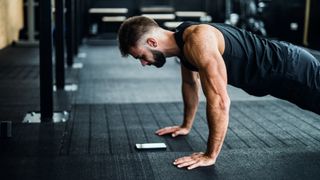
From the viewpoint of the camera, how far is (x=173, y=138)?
2752 mm

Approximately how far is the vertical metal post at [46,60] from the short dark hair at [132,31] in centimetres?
118

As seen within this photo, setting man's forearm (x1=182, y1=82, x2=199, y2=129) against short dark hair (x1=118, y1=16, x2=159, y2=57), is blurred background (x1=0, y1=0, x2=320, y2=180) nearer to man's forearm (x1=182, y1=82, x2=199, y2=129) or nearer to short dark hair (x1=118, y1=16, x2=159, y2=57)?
man's forearm (x1=182, y1=82, x2=199, y2=129)

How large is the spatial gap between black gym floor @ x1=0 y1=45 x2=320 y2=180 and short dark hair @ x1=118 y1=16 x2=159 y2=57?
59 centimetres

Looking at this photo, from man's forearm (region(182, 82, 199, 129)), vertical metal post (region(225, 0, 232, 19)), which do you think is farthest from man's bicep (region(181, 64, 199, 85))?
vertical metal post (region(225, 0, 232, 19))

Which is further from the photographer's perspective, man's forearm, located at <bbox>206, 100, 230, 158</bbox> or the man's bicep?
the man's bicep

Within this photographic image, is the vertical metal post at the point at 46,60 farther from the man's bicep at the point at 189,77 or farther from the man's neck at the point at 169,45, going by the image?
the man's neck at the point at 169,45

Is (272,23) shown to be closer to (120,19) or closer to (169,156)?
(120,19)

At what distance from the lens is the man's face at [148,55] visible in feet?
7.02

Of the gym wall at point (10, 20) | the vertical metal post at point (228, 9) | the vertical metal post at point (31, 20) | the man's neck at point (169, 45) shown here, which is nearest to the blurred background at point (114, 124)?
the man's neck at point (169, 45)

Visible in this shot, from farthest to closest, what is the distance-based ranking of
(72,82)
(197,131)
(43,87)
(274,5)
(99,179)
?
(274,5), (72,82), (43,87), (197,131), (99,179)

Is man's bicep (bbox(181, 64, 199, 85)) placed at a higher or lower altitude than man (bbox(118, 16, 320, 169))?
lower

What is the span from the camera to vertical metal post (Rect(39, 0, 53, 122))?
10.4ft

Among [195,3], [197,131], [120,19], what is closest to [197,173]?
[197,131]

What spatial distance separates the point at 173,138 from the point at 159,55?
737 millimetres
